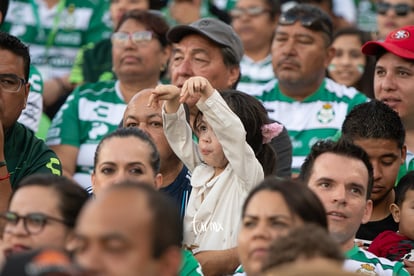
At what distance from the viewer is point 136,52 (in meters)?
9.20

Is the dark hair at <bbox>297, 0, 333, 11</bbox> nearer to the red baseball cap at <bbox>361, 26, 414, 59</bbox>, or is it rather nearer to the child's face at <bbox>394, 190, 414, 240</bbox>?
the red baseball cap at <bbox>361, 26, 414, 59</bbox>

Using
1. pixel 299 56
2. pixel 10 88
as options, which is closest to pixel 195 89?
pixel 10 88

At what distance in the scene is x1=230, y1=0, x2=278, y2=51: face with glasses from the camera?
35.1 ft

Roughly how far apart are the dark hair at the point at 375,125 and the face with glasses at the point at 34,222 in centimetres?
243

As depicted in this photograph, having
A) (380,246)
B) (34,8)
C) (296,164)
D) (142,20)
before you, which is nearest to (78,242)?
(380,246)

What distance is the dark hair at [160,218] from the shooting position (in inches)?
177

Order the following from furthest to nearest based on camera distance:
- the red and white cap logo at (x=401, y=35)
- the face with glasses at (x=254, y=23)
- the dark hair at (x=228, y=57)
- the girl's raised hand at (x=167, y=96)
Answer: the face with glasses at (x=254, y=23)
the dark hair at (x=228, y=57)
the red and white cap logo at (x=401, y=35)
the girl's raised hand at (x=167, y=96)

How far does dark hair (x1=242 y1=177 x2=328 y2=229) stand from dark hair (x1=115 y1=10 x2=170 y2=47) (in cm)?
415

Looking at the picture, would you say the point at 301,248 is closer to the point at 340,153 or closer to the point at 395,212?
the point at 340,153

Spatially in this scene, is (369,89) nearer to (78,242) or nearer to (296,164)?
(296,164)

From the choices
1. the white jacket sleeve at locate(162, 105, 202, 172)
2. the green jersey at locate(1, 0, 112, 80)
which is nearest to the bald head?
the white jacket sleeve at locate(162, 105, 202, 172)

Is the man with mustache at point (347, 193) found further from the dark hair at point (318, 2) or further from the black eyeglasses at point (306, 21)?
the dark hair at point (318, 2)

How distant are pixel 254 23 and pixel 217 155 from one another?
4361 millimetres

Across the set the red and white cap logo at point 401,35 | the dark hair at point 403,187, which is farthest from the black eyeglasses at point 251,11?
the dark hair at point 403,187
